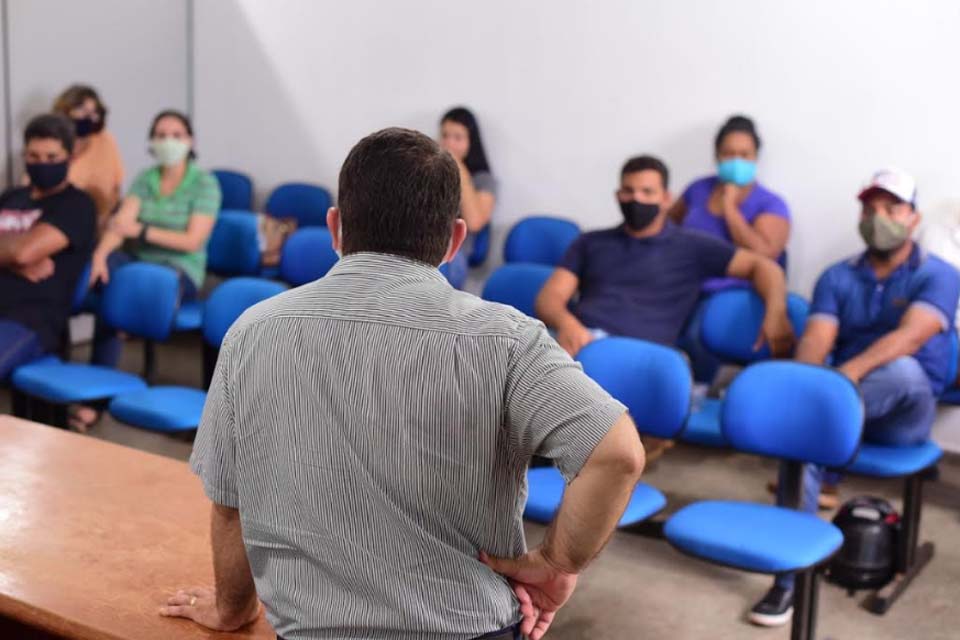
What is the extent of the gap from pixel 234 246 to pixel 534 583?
→ 4.54 m

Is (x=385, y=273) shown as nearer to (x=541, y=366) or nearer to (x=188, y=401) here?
(x=541, y=366)

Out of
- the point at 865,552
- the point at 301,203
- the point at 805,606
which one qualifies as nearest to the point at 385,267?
the point at 805,606

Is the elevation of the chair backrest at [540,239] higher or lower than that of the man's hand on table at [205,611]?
higher

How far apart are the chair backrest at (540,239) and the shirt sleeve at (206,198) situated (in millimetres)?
1481

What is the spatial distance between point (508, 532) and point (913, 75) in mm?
4116

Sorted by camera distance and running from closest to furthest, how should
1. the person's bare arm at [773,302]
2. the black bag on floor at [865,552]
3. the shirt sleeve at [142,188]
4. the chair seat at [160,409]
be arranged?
1. the black bag on floor at [865,552]
2. the chair seat at [160,409]
3. the person's bare arm at [773,302]
4. the shirt sleeve at [142,188]

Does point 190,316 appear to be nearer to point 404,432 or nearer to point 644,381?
point 644,381

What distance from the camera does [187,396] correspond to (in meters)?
3.87

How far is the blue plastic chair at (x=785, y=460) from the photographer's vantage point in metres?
2.78

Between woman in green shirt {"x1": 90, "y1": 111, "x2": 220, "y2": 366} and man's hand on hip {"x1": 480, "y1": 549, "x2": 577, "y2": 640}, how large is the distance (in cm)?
399

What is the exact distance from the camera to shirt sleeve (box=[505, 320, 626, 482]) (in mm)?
1333

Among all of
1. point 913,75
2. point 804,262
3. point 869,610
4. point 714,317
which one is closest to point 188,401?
point 714,317

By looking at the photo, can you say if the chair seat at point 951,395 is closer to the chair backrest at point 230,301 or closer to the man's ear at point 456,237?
the chair backrest at point 230,301

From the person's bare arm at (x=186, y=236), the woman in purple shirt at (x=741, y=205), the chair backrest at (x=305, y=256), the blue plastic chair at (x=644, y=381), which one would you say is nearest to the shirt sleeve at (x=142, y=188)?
the person's bare arm at (x=186, y=236)
